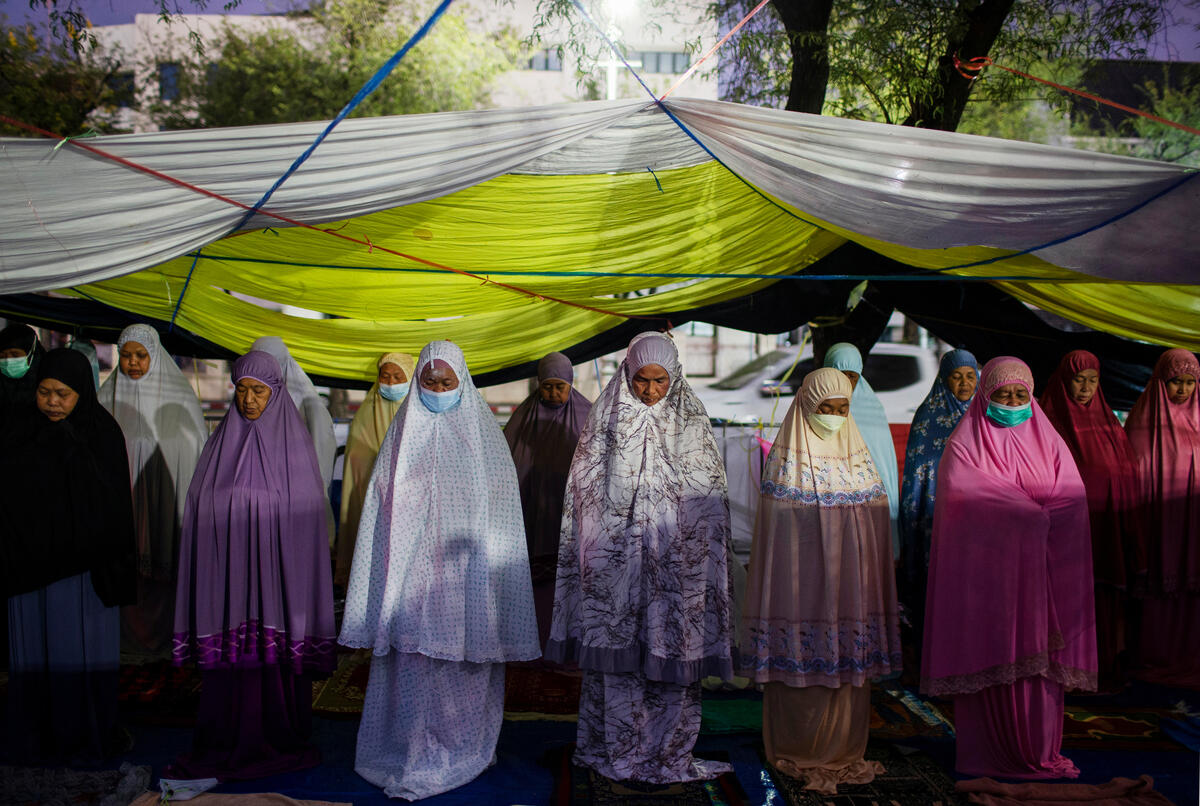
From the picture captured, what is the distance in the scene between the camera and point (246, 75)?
11.9 meters

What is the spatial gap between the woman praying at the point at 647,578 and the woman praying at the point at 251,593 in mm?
999

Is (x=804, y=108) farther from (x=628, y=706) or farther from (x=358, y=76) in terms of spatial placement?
(x=358, y=76)

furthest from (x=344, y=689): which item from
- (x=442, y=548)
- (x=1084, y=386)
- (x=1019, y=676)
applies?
(x=1084, y=386)

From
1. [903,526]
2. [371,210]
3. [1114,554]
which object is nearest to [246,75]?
[371,210]

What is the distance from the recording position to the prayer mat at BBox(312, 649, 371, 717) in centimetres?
385

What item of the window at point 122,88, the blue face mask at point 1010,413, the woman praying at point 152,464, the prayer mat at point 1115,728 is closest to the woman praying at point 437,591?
the woman praying at point 152,464

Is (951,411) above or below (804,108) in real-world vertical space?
below

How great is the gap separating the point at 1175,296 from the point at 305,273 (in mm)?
4776

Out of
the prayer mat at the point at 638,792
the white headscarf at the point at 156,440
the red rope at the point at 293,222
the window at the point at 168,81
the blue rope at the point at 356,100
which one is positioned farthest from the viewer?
the window at the point at 168,81

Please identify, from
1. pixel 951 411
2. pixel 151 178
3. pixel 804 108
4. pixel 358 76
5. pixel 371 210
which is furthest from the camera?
pixel 358 76

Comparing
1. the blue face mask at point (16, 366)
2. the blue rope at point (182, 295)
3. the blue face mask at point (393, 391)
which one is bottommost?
the blue face mask at point (393, 391)

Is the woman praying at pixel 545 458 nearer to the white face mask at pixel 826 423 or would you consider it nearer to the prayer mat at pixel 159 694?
the white face mask at pixel 826 423

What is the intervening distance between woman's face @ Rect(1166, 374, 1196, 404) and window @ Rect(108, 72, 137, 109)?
12.7m

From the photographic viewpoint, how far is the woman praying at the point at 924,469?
4.27 metres
